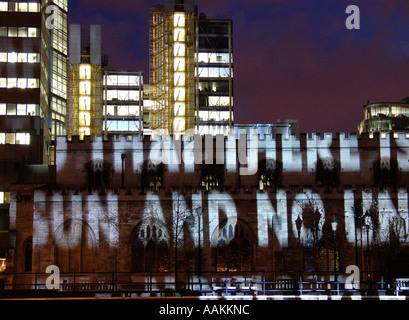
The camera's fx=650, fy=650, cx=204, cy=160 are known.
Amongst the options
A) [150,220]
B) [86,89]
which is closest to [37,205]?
[150,220]

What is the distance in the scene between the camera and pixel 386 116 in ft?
431

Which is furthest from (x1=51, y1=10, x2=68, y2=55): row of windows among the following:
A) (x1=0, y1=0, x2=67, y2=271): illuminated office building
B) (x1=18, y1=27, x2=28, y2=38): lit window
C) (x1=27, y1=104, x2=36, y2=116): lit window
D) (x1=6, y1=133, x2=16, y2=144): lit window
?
(x1=6, y1=133, x2=16, y2=144): lit window

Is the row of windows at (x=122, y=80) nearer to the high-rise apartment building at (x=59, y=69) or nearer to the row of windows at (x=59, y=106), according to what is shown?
the high-rise apartment building at (x=59, y=69)

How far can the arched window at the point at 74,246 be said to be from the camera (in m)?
46.6

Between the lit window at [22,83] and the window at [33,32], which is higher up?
the window at [33,32]

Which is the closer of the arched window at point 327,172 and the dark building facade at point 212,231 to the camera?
the dark building facade at point 212,231

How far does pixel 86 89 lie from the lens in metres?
92.5

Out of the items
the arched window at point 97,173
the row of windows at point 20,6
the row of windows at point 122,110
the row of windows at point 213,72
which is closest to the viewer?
the arched window at point 97,173

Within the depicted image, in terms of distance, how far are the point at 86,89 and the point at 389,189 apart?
55.5 metres

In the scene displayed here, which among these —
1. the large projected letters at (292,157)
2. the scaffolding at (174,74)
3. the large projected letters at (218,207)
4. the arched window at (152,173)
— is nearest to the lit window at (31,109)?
the scaffolding at (174,74)

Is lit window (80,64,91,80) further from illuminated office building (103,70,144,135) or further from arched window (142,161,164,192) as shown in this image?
arched window (142,161,164,192)

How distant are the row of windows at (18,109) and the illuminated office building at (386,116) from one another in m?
75.1

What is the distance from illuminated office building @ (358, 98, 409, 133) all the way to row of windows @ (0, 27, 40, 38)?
75.2 m
